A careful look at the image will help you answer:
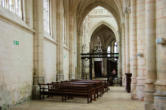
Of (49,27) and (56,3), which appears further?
(56,3)

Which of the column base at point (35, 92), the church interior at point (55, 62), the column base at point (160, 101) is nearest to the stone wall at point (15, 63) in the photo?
the church interior at point (55, 62)

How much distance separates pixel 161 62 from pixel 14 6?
802 centimetres

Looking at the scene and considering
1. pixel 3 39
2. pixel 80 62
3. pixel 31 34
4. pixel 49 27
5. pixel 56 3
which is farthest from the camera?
pixel 80 62

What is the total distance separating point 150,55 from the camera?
764 centimetres

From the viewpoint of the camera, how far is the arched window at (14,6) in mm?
10391

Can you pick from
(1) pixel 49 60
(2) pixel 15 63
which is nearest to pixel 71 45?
(1) pixel 49 60

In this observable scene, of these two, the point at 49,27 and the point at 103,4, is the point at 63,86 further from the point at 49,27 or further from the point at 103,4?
the point at 103,4

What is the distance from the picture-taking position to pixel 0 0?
9.76m

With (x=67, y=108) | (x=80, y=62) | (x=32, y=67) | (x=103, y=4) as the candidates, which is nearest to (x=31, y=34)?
(x=32, y=67)

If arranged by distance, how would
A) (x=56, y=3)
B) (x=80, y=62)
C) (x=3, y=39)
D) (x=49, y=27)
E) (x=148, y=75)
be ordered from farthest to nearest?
(x=80, y=62) → (x=56, y=3) → (x=49, y=27) → (x=3, y=39) → (x=148, y=75)

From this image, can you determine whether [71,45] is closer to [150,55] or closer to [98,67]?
[150,55]

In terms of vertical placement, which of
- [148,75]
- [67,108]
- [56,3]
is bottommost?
[67,108]

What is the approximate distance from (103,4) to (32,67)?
64.4ft

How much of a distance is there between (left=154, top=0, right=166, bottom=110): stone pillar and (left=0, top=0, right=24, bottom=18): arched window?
6775 mm
